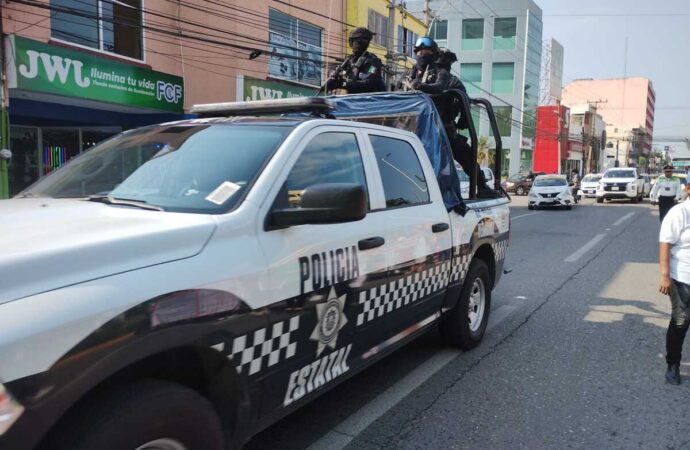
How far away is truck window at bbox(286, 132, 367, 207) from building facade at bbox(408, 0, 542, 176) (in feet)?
176

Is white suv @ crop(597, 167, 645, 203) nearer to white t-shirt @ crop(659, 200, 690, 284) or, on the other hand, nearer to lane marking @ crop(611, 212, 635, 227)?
lane marking @ crop(611, 212, 635, 227)

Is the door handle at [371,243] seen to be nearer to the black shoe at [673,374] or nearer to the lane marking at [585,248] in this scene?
the black shoe at [673,374]

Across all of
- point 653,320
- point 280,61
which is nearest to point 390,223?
point 653,320

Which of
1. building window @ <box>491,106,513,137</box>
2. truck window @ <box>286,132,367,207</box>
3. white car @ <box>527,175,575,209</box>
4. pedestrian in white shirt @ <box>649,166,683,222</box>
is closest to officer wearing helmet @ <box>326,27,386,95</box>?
truck window @ <box>286,132,367,207</box>

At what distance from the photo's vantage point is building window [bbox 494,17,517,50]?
56.0m

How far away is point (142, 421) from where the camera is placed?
1953 mm

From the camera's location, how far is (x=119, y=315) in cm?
188

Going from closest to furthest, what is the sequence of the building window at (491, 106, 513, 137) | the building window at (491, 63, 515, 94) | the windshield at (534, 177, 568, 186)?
the windshield at (534, 177, 568, 186)
the building window at (491, 106, 513, 137)
the building window at (491, 63, 515, 94)

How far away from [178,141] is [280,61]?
16.1 m

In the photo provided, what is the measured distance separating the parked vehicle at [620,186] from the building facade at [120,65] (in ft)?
58.6

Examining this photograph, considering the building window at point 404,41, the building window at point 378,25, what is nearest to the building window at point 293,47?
the building window at point 378,25

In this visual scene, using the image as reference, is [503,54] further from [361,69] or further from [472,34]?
[361,69]

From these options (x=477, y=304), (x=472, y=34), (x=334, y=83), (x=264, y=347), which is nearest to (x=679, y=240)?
(x=477, y=304)

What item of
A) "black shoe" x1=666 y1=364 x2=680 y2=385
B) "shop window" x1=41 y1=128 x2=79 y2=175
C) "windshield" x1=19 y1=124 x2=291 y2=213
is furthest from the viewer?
"shop window" x1=41 y1=128 x2=79 y2=175
